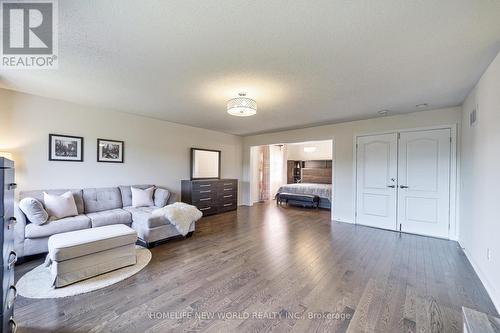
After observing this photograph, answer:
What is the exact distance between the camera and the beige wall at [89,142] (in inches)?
133

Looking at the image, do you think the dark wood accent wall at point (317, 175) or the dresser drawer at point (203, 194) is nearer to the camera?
the dresser drawer at point (203, 194)

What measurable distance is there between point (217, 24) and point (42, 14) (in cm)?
138

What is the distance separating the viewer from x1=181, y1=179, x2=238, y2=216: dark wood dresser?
17.9 feet

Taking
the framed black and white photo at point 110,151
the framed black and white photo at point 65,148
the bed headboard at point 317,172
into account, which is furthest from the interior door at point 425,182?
the framed black and white photo at point 65,148

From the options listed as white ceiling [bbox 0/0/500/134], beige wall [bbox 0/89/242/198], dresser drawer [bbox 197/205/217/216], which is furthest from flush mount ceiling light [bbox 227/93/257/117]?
dresser drawer [bbox 197/205/217/216]

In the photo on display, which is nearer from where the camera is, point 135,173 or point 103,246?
point 103,246

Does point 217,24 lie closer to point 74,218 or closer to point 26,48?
point 26,48

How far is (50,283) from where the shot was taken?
2285mm

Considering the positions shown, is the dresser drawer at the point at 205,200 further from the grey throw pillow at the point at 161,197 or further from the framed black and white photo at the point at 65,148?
the framed black and white photo at the point at 65,148

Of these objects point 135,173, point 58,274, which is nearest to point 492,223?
point 58,274

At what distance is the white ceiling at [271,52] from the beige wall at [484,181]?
319mm

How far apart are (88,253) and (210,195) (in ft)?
11.6

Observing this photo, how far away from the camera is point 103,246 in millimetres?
2484

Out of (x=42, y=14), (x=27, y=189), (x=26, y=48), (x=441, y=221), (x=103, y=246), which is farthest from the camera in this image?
(x=441, y=221)
